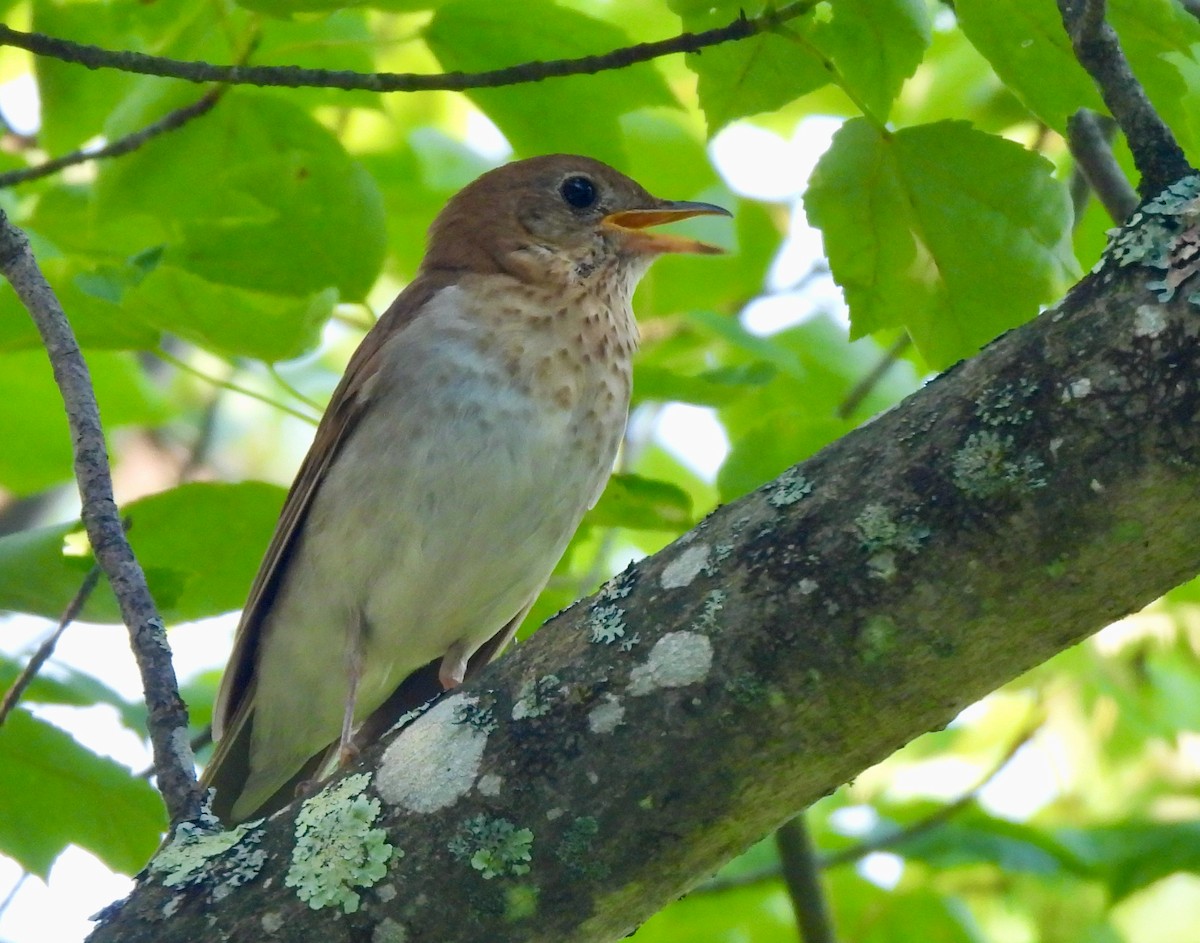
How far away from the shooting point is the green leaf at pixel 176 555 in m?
3.50

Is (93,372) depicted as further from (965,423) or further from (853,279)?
(965,423)

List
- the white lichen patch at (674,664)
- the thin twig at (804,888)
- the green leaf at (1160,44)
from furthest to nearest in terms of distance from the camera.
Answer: the thin twig at (804,888) < the green leaf at (1160,44) < the white lichen patch at (674,664)

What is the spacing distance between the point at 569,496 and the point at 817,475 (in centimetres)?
199

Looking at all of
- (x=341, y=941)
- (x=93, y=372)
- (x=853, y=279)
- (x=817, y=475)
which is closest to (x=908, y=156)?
(x=853, y=279)

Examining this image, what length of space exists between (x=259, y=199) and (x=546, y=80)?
31.7 inches

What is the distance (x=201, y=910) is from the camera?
2.61 m

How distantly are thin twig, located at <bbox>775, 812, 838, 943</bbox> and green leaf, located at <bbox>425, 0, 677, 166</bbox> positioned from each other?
2.09 meters

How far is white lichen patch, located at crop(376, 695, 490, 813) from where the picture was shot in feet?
8.50

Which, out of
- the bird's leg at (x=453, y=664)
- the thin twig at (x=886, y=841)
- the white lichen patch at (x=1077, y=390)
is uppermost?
the bird's leg at (x=453, y=664)

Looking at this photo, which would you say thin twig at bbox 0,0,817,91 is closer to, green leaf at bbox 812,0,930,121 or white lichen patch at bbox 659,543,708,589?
green leaf at bbox 812,0,930,121

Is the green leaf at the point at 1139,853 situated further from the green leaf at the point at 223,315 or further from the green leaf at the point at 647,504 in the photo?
the green leaf at the point at 223,315

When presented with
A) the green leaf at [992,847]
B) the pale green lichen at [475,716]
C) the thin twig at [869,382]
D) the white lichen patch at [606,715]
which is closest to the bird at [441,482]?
the thin twig at [869,382]

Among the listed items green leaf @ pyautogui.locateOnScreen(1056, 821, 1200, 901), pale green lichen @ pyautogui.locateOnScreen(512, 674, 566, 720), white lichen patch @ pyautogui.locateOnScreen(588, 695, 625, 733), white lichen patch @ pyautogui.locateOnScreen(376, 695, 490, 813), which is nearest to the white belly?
white lichen patch @ pyautogui.locateOnScreen(376, 695, 490, 813)

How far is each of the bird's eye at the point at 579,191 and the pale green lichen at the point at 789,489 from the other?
3.00 metres
